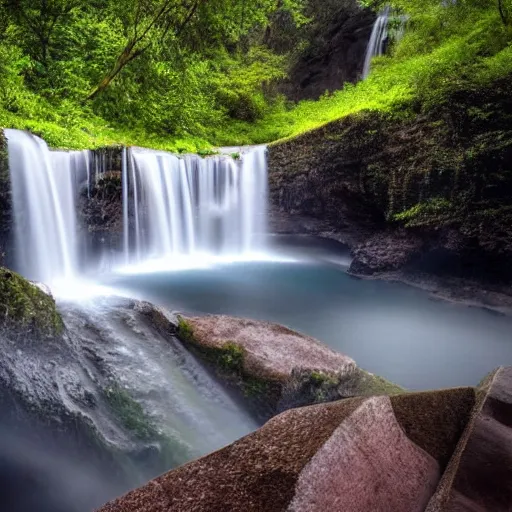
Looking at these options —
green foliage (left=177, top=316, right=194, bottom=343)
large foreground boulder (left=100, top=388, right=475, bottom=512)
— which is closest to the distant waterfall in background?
green foliage (left=177, top=316, right=194, bottom=343)

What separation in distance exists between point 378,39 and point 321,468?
57.8ft

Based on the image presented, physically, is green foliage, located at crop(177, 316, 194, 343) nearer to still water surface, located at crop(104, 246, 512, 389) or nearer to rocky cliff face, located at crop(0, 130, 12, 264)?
still water surface, located at crop(104, 246, 512, 389)

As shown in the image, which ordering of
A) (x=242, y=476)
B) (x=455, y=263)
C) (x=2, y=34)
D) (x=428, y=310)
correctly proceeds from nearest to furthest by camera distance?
(x=242, y=476), (x=428, y=310), (x=455, y=263), (x=2, y=34)

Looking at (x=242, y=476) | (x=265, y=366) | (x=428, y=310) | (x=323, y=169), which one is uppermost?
(x=323, y=169)

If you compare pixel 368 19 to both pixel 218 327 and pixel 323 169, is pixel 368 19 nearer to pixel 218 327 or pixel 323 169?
pixel 323 169

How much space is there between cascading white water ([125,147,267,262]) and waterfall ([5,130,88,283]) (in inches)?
55.8

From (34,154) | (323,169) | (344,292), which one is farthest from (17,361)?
(323,169)

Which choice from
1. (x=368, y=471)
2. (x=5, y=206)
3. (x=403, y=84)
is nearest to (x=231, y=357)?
(x=368, y=471)

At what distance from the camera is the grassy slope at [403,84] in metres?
8.19

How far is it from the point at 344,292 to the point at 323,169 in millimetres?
3136

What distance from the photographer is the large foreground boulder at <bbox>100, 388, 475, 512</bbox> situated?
4.61 ft

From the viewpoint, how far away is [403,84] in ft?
31.8

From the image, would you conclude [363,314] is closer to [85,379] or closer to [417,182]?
[417,182]

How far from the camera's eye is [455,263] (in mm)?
8031
